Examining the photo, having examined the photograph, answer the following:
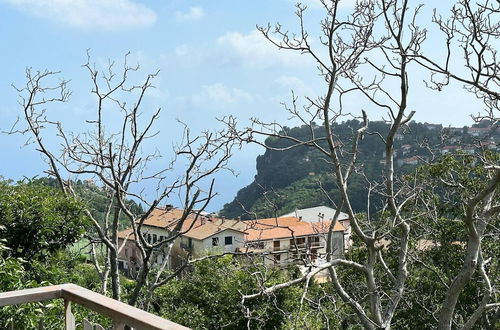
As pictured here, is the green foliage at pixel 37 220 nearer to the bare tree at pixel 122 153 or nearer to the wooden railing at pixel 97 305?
the bare tree at pixel 122 153

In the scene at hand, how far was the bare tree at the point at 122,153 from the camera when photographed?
21.2ft

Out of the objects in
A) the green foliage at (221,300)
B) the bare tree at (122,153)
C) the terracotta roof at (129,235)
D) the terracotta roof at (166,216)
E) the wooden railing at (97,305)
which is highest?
the bare tree at (122,153)

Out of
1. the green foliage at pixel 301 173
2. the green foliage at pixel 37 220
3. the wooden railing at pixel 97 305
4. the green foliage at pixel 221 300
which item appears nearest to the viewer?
the wooden railing at pixel 97 305

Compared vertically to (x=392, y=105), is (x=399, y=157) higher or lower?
higher

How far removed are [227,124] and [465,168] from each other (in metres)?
5.19

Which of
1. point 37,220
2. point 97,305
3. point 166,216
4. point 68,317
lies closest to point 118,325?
point 97,305

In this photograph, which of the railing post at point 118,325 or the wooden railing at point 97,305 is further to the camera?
the railing post at point 118,325

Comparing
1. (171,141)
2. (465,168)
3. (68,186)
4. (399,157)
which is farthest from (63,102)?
(399,157)

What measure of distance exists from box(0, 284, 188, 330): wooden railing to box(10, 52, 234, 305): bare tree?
14.8 feet

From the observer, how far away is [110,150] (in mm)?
6527

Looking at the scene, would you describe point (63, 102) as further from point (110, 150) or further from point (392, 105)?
point (392, 105)

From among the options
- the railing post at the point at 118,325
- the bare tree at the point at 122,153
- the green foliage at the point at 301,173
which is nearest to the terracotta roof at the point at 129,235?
the bare tree at the point at 122,153

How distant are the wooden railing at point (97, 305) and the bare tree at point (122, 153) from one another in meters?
4.52

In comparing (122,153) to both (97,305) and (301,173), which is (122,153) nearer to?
(97,305)
